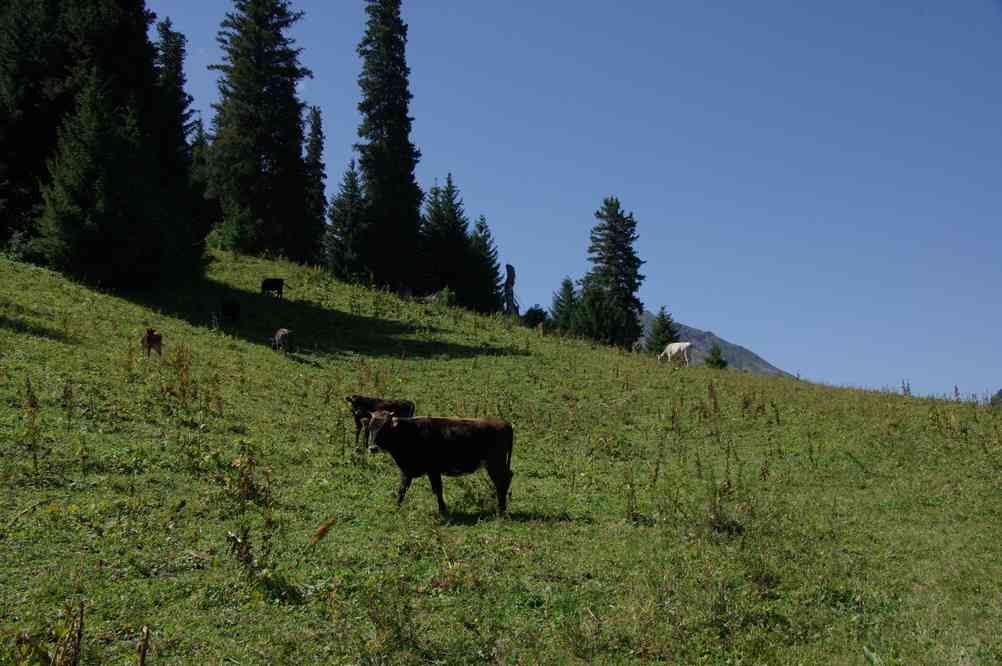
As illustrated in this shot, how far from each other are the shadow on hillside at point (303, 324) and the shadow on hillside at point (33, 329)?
5646 mm

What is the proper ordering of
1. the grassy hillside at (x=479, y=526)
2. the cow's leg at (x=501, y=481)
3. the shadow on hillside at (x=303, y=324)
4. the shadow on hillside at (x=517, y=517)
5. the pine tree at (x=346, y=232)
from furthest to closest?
the pine tree at (x=346, y=232) < the shadow on hillside at (x=303, y=324) < the cow's leg at (x=501, y=481) < the shadow on hillside at (x=517, y=517) < the grassy hillside at (x=479, y=526)

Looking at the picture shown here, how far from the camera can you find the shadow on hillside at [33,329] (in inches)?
907

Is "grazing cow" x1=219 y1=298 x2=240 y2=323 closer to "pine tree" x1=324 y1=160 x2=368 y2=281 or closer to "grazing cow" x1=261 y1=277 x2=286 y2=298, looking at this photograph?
"grazing cow" x1=261 y1=277 x2=286 y2=298

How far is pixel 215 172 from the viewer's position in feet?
170

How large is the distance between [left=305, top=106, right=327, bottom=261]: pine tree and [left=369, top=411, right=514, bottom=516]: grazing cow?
4240cm

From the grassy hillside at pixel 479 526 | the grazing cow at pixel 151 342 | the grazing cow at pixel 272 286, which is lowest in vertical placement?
the grassy hillside at pixel 479 526

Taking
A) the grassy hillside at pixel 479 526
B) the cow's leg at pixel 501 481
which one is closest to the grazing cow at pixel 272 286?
the grassy hillside at pixel 479 526

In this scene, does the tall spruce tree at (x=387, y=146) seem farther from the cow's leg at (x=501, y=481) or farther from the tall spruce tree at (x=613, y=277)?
the cow's leg at (x=501, y=481)

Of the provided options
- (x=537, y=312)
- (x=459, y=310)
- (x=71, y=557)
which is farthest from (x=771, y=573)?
(x=537, y=312)

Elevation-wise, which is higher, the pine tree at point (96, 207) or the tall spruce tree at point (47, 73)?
the tall spruce tree at point (47, 73)

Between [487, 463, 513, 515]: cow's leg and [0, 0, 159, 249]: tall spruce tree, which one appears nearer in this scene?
[487, 463, 513, 515]: cow's leg

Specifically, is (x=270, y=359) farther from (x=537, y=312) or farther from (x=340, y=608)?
(x=537, y=312)

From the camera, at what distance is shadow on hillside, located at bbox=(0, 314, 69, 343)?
75.6 feet

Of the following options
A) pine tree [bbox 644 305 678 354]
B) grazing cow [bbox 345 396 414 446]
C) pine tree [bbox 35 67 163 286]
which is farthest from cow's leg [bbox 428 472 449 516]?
pine tree [bbox 644 305 678 354]
